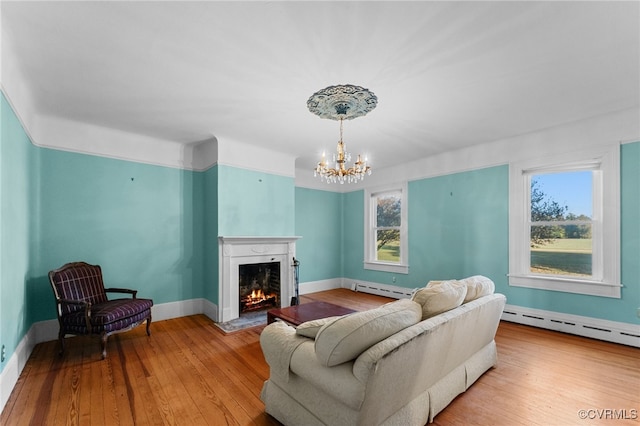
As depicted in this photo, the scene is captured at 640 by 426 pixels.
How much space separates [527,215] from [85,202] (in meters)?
6.07

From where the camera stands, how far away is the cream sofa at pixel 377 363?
5.04 ft

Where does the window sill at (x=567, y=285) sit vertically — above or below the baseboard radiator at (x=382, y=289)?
above

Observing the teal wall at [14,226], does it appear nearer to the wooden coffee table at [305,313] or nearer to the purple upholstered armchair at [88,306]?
the purple upholstered armchair at [88,306]

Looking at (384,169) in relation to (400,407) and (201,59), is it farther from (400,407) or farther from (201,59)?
(400,407)

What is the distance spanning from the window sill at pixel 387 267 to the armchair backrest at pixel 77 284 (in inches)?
182

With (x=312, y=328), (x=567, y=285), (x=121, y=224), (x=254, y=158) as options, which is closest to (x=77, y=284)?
(x=121, y=224)

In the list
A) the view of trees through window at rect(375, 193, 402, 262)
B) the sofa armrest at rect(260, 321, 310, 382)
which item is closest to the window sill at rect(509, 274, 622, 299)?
the view of trees through window at rect(375, 193, 402, 262)

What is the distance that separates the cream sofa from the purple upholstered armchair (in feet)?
6.65

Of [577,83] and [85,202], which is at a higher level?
[577,83]

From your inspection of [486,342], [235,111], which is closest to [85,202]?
[235,111]

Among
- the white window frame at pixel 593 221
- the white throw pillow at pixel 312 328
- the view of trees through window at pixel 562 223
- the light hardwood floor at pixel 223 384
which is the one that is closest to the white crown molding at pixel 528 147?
the white window frame at pixel 593 221

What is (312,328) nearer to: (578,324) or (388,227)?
(578,324)

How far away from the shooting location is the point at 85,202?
379 cm

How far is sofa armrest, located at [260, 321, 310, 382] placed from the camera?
6.14 feet
